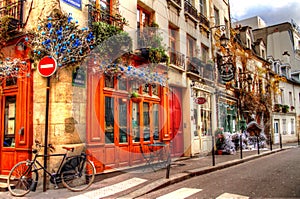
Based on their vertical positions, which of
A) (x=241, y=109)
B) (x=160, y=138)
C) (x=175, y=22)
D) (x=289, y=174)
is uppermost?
(x=175, y=22)

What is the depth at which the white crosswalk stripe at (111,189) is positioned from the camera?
19.1 feet

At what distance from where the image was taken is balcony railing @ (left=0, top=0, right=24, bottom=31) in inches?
274

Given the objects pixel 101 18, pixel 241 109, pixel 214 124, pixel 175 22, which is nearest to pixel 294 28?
pixel 241 109

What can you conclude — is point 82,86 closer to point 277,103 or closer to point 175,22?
point 175,22

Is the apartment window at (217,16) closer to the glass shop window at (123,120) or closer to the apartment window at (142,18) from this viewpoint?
the apartment window at (142,18)

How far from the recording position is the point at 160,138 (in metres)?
10.2

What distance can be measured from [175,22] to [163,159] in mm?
5773

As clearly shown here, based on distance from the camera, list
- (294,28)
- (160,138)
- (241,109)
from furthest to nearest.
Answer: (294,28), (241,109), (160,138)

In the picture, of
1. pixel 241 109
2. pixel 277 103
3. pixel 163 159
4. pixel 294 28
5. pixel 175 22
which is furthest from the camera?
pixel 294 28

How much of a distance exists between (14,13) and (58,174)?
4168 mm

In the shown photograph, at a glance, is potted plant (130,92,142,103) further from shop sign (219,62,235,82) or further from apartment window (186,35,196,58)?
shop sign (219,62,235,82)

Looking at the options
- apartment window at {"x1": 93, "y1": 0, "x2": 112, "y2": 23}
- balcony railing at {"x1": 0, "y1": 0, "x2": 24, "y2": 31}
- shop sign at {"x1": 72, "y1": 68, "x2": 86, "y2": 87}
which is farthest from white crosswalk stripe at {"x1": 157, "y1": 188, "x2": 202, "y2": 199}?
balcony railing at {"x1": 0, "y1": 0, "x2": 24, "y2": 31}

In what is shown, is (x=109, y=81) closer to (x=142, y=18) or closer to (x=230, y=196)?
(x=142, y=18)

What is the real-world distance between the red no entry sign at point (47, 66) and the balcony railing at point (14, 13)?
4.86ft
